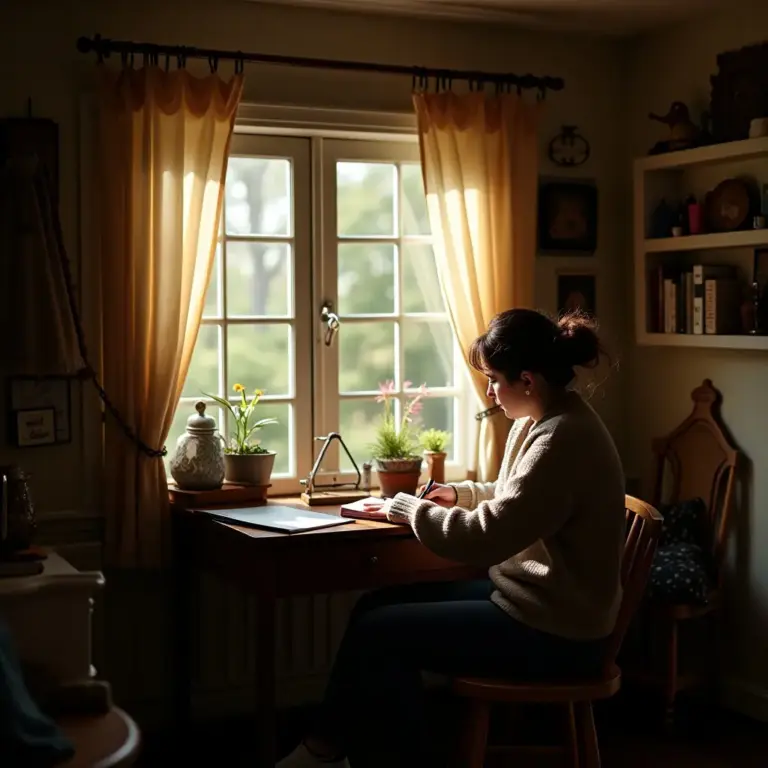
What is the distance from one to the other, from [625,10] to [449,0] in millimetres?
614

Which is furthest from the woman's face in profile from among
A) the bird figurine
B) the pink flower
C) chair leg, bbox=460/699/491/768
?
the bird figurine

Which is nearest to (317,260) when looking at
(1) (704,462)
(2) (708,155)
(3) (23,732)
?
(2) (708,155)

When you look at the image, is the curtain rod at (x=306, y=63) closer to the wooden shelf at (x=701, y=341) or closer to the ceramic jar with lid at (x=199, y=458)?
the wooden shelf at (x=701, y=341)

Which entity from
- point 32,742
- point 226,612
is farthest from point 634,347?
point 32,742

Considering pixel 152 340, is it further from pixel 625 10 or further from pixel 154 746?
pixel 625 10

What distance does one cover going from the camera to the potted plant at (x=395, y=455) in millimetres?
3625

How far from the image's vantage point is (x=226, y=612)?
3.84 meters

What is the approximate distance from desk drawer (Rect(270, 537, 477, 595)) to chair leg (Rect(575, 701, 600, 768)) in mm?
634

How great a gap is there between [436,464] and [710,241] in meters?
1.14

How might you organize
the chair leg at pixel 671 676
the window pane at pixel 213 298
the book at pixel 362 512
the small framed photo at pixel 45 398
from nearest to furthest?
the book at pixel 362 512 → the small framed photo at pixel 45 398 → the chair leg at pixel 671 676 → the window pane at pixel 213 298

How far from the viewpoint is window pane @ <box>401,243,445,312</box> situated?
413 cm

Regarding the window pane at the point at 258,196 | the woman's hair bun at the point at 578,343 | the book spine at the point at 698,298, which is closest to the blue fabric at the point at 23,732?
the woman's hair bun at the point at 578,343

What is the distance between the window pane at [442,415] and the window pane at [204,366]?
0.76m

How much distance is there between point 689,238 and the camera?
3930mm
